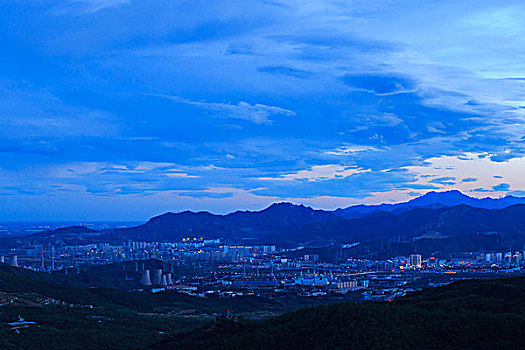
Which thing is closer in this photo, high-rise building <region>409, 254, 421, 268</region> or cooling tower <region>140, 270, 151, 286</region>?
cooling tower <region>140, 270, 151, 286</region>

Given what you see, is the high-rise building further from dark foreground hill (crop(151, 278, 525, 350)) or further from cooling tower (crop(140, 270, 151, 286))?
dark foreground hill (crop(151, 278, 525, 350))

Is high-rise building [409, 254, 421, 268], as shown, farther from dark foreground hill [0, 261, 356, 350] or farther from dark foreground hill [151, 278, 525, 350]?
dark foreground hill [151, 278, 525, 350]

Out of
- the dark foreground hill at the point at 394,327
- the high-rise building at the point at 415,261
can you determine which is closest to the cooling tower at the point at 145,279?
the high-rise building at the point at 415,261

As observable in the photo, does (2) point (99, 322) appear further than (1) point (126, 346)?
Yes

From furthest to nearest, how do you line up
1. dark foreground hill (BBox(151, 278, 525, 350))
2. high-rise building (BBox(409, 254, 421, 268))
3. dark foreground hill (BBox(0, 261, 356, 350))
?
high-rise building (BBox(409, 254, 421, 268))
dark foreground hill (BBox(0, 261, 356, 350))
dark foreground hill (BBox(151, 278, 525, 350))

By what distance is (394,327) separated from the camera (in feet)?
121

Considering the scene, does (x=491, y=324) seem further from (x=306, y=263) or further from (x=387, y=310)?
(x=306, y=263)

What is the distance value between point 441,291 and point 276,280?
82505 millimetres

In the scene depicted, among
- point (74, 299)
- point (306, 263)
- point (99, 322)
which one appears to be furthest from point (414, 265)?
point (99, 322)

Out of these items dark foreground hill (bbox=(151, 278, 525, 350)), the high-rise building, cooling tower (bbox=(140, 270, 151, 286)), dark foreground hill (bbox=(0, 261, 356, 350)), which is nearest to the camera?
dark foreground hill (bbox=(151, 278, 525, 350))

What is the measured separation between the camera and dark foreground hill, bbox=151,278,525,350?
35062 millimetres

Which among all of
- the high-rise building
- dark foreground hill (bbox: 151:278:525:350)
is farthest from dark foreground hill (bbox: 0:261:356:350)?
the high-rise building

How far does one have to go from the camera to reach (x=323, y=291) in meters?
110

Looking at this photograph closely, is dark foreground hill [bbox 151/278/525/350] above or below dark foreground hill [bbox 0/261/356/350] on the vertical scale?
above
